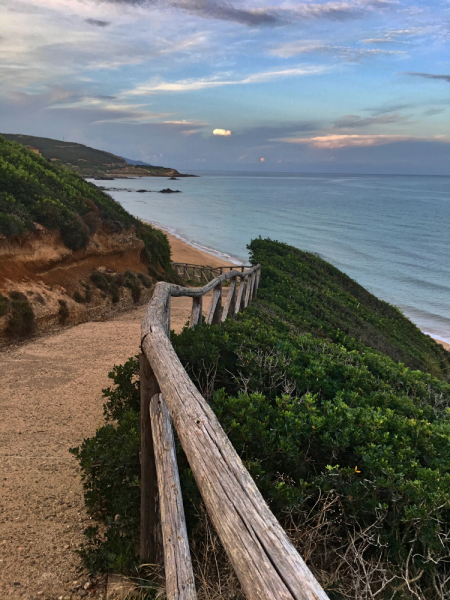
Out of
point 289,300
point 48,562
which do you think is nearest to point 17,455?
point 48,562

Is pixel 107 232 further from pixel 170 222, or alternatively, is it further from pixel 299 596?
pixel 170 222

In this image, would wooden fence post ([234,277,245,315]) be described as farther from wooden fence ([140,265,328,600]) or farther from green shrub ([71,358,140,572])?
green shrub ([71,358,140,572])

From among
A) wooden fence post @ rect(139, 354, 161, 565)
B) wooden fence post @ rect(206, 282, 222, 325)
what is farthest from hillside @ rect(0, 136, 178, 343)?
wooden fence post @ rect(139, 354, 161, 565)

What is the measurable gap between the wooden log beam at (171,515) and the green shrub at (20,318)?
6309mm

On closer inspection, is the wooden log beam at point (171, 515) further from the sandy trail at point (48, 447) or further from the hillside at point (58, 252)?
the hillside at point (58, 252)

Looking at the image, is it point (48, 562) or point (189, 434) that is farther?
point (48, 562)

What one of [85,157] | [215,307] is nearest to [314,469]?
[215,307]

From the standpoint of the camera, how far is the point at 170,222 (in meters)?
52.9

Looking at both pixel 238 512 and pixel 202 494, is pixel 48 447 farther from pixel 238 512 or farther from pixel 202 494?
pixel 238 512

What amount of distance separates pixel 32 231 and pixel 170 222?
4447 centimetres

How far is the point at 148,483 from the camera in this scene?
7.79ft

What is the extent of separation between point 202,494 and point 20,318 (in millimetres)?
7473

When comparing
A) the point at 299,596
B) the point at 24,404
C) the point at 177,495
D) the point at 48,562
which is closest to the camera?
the point at 299,596

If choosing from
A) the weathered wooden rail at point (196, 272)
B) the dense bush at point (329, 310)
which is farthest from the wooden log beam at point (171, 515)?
the weathered wooden rail at point (196, 272)
